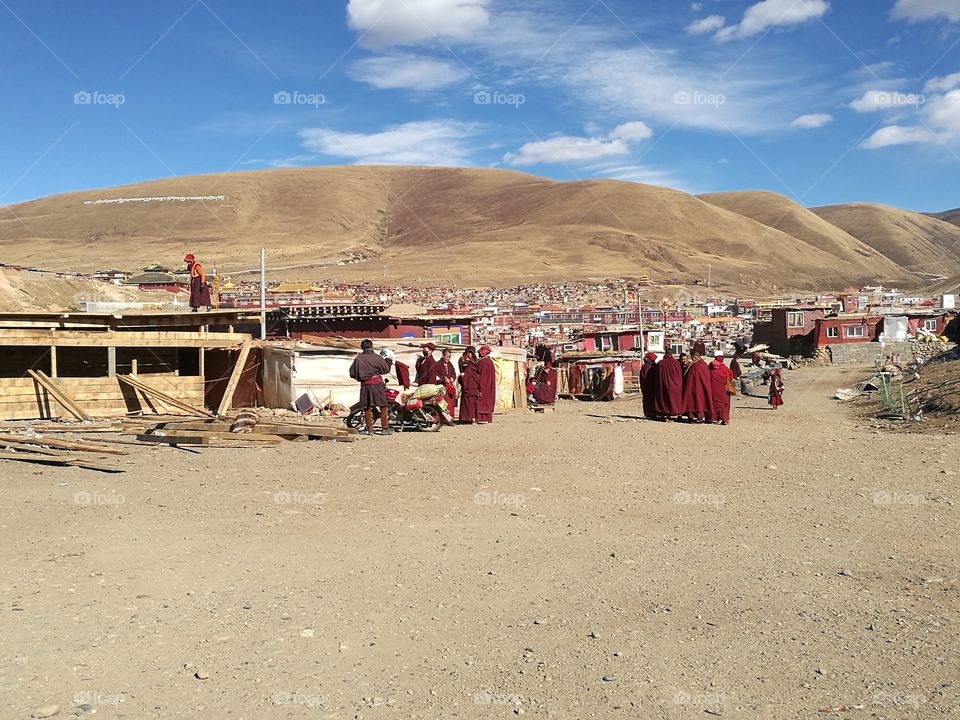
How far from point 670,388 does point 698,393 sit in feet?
1.74

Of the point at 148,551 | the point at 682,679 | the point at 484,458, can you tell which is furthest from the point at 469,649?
the point at 484,458

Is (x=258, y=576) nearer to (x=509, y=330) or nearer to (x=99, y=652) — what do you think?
(x=99, y=652)

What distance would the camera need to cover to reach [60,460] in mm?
10219

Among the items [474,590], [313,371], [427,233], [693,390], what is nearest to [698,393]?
[693,390]

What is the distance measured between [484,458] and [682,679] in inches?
278

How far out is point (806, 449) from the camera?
13.4 meters

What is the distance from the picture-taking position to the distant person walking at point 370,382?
552 inches

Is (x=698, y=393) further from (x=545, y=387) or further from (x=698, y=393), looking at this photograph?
(x=545, y=387)

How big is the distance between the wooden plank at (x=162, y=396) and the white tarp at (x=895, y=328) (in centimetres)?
4584

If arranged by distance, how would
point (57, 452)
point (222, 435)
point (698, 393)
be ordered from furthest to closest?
point (698, 393), point (222, 435), point (57, 452)

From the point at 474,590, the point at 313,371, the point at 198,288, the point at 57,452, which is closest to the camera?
the point at 474,590

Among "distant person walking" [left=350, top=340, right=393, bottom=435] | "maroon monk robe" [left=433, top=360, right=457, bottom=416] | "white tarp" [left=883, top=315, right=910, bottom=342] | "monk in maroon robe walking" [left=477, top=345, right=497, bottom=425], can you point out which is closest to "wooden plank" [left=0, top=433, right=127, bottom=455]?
"distant person walking" [left=350, top=340, right=393, bottom=435]

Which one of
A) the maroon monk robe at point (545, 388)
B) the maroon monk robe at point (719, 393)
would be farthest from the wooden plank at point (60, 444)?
the maroon monk robe at point (545, 388)

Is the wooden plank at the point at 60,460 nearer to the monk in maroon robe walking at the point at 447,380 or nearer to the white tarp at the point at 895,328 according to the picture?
the monk in maroon robe walking at the point at 447,380
